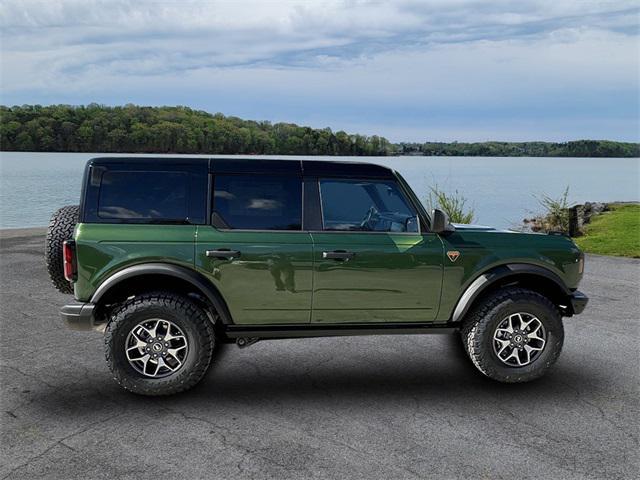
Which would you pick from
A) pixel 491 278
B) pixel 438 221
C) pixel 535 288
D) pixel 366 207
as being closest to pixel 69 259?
pixel 366 207

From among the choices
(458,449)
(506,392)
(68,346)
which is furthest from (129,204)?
(506,392)

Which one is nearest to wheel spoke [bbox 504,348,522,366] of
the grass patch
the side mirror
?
the side mirror

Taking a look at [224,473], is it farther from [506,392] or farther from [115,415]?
[506,392]

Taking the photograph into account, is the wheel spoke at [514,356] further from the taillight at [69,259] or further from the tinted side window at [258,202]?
the taillight at [69,259]

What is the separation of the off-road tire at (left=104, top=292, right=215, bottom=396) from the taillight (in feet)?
1.60

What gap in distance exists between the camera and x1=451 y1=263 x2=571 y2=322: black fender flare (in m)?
5.34

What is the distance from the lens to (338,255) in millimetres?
5125

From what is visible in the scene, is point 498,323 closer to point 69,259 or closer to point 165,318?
point 165,318

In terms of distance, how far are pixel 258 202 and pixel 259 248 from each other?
1.33 ft

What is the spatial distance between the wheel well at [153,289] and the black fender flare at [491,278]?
202 centimetres

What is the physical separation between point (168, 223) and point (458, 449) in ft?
9.20

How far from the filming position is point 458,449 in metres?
4.02

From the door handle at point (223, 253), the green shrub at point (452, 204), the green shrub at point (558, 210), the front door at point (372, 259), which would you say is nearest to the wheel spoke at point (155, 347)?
the door handle at point (223, 253)

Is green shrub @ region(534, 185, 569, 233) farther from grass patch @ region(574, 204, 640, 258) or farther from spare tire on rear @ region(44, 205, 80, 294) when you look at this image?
spare tire on rear @ region(44, 205, 80, 294)
